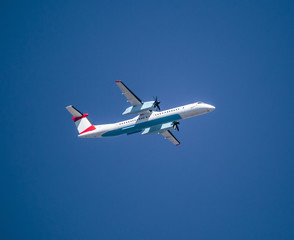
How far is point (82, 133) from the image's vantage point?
112 feet

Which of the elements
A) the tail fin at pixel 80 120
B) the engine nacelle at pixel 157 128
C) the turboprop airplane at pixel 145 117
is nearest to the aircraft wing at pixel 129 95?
the turboprop airplane at pixel 145 117

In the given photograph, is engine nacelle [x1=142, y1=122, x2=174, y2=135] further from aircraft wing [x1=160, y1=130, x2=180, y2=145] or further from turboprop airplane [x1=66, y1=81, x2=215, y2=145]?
aircraft wing [x1=160, y1=130, x2=180, y2=145]

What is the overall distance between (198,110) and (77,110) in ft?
47.3

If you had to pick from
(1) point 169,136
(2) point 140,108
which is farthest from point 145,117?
(1) point 169,136

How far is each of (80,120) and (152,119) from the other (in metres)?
9.50

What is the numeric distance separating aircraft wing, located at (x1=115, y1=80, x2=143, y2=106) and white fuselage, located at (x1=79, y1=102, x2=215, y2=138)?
1539mm

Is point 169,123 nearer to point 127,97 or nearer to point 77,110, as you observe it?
point 127,97

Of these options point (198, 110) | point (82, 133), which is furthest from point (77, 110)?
point (198, 110)

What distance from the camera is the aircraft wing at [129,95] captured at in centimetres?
2927

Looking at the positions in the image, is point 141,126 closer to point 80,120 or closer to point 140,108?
point 140,108

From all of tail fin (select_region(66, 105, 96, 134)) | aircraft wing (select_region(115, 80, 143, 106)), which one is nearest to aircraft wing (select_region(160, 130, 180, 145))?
aircraft wing (select_region(115, 80, 143, 106))

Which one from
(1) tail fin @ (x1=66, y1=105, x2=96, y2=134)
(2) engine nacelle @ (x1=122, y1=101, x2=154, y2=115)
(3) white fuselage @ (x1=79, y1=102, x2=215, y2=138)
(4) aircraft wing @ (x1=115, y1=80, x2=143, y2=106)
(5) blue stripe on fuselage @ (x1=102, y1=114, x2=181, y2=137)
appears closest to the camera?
(4) aircraft wing @ (x1=115, y1=80, x2=143, y2=106)

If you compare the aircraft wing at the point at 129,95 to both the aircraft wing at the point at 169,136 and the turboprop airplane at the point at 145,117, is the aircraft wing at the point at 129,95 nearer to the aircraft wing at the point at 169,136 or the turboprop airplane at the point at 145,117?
the turboprop airplane at the point at 145,117

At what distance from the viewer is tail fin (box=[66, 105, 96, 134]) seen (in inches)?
1348
